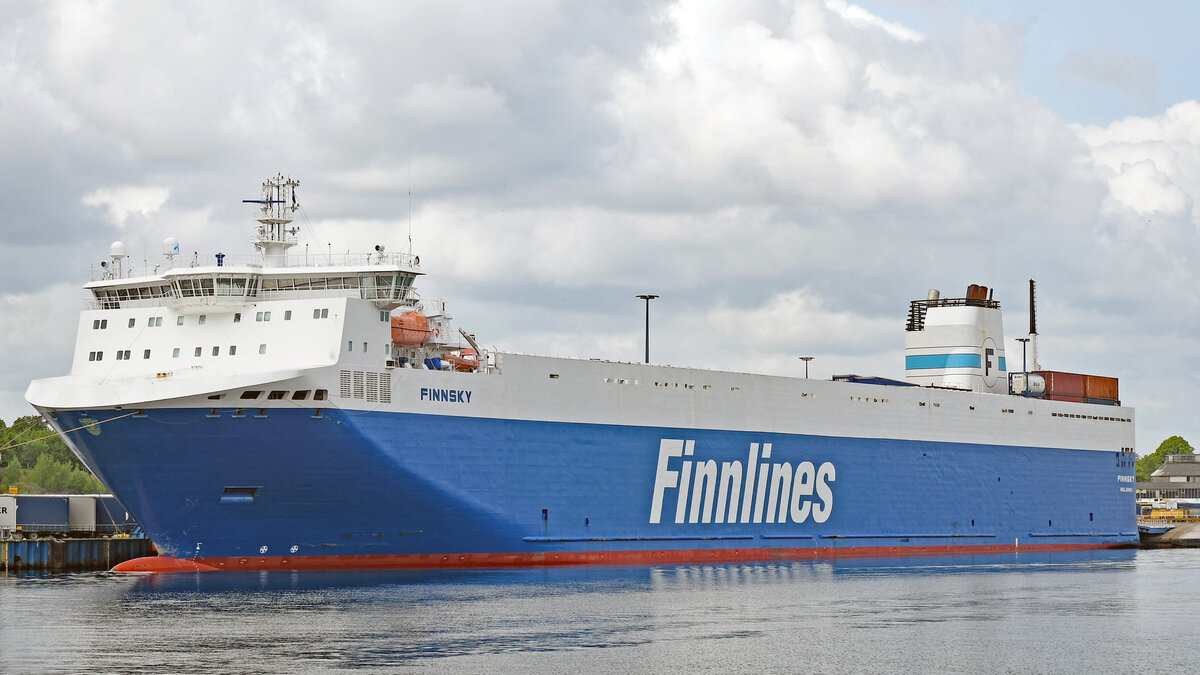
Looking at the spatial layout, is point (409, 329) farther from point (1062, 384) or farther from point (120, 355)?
point (1062, 384)

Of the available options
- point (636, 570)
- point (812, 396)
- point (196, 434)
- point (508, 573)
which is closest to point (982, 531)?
point (812, 396)

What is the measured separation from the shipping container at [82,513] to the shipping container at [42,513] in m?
0.19

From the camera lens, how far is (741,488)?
52.6 meters

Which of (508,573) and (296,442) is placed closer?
(296,442)

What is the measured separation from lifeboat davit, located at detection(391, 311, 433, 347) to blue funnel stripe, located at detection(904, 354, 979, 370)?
29.8m

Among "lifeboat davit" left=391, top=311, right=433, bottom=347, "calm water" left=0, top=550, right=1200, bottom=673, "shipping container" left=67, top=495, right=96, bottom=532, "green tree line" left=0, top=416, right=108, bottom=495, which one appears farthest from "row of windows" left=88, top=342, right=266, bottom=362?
"green tree line" left=0, top=416, right=108, bottom=495

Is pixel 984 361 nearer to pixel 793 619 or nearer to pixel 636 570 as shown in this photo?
pixel 636 570

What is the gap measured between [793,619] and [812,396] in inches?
885

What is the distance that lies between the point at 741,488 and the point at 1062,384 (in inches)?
915

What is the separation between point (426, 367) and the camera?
45.4m

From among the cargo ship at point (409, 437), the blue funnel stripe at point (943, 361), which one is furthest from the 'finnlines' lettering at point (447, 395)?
the blue funnel stripe at point (943, 361)

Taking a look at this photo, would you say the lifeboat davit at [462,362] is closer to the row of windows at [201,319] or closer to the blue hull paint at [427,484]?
the blue hull paint at [427,484]

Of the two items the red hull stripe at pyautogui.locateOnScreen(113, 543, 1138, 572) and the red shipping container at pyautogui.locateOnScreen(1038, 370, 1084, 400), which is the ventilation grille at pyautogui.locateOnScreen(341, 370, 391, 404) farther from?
the red shipping container at pyautogui.locateOnScreen(1038, 370, 1084, 400)

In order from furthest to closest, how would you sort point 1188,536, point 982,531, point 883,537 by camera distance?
point 1188,536 < point 982,531 < point 883,537
